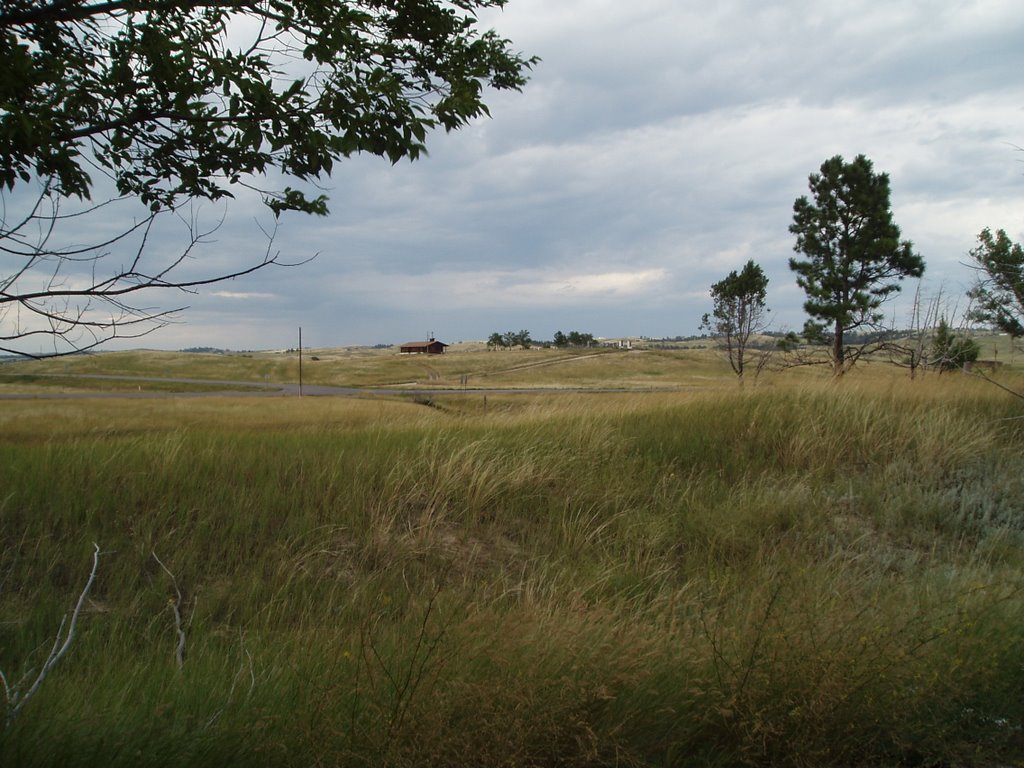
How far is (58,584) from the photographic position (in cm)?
412

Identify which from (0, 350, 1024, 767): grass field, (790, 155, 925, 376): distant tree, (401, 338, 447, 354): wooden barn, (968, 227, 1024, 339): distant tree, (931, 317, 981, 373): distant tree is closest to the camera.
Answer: (0, 350, 1024, 767): grass field

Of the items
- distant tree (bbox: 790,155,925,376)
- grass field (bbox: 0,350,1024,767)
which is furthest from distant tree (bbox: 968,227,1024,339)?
→ distant tree (bbox: 790,155,925,376)

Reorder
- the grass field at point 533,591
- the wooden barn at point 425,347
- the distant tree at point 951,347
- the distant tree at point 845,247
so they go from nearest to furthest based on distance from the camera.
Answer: the grass field at point 533,591 → the distant tree at point 951,347 → the distant tree at point 845,247 → the wooden barn at point 425,347

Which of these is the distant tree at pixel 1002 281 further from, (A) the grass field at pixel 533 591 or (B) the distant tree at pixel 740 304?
(B) the distant tree at pixel 740 304

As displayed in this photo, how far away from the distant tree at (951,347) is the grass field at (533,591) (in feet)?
17.1

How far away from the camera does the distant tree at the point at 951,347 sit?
42.8 ft

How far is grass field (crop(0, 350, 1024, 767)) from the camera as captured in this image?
2.53 m

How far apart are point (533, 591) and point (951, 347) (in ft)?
40.4

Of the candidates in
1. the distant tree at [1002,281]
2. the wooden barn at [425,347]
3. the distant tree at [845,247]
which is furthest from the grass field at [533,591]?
the wooden barn at [425,347]

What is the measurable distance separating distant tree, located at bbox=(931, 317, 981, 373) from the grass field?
5.22 m

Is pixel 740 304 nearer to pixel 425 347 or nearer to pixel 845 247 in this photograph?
pixel 845 247

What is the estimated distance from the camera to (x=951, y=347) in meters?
12.7

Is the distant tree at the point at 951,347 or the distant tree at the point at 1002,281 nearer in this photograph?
the distant tree at the point at 1002,281

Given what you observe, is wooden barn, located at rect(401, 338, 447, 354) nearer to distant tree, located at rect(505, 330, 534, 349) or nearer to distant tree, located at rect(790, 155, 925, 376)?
distant tree, located at rect(505, 330, 534, 349)
